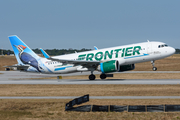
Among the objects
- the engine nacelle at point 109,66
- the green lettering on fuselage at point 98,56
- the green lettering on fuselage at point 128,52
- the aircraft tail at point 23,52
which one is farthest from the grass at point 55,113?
the aircraft tail at point 23,52

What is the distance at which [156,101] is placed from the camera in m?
25.2

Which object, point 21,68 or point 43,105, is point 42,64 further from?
point 43,105

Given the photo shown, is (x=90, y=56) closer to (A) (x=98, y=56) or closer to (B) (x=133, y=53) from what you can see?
(A) (x=98, y=56)

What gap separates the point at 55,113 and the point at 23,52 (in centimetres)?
3254

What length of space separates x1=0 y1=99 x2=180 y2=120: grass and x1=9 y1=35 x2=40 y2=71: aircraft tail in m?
25.7

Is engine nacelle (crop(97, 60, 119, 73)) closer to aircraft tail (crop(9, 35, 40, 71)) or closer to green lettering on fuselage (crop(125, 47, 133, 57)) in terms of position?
green lettering on fuselage (crop(125, 47, 133, 57))

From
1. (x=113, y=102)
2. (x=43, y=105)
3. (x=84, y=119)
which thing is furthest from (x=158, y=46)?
(x=84, y=119)

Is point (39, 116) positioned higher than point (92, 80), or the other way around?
point (92, 80)

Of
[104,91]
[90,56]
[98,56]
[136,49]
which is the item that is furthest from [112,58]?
[104,91]

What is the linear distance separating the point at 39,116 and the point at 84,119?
354 centimetres

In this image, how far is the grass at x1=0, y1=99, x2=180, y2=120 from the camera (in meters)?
19.2

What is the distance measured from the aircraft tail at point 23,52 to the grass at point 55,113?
84.4 ft

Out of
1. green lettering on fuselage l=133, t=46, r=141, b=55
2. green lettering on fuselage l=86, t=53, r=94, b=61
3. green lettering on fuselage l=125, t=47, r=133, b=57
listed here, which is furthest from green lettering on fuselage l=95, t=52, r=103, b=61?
green lettering on fuselage l=133, t=46, r=141, b=55

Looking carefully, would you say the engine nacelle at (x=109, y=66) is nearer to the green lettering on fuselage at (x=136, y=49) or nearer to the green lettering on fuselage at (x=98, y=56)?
the green lettering on fuselage at (x=98, y=56)
